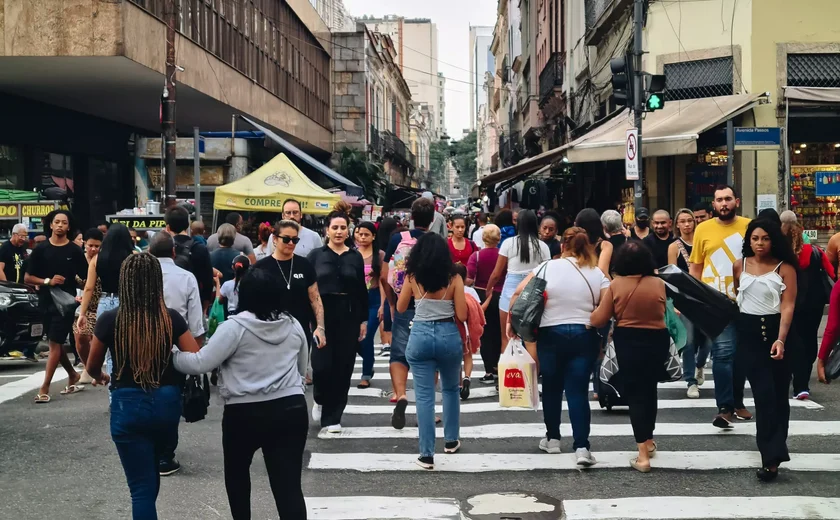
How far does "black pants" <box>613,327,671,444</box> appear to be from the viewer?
6.62 m

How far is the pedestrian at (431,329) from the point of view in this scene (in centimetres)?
682

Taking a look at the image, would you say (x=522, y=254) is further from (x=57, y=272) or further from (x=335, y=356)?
(x=57, y=272)

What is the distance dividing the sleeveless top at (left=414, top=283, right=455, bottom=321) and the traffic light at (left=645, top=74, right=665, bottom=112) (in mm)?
8845

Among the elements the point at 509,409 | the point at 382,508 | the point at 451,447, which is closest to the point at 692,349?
the point at 509,409

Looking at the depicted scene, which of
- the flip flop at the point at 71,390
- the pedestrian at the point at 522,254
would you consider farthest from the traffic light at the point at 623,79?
→ the flip flop at the point at 71,390

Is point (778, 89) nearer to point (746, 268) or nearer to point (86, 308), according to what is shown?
point (746, 268)

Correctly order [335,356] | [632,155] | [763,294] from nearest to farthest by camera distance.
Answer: [763,294]
[335,356]
[632,155]

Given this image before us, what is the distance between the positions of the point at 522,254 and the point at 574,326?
8.09 feet

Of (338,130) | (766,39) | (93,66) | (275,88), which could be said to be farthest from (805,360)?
(338,130)

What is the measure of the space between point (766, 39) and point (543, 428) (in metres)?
12.3

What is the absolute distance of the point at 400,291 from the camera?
8.84 m

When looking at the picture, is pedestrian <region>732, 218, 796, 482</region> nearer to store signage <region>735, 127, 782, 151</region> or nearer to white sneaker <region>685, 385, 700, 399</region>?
white sneaker <region>685, 385, 700, 399</region>

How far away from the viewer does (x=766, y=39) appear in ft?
58.0

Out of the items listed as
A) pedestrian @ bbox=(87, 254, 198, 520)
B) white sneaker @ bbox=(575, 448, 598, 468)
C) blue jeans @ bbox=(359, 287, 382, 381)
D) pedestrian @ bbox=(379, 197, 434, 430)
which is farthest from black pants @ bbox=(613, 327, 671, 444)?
blue jeans @ bbox=(359, 287, 382, 381)
